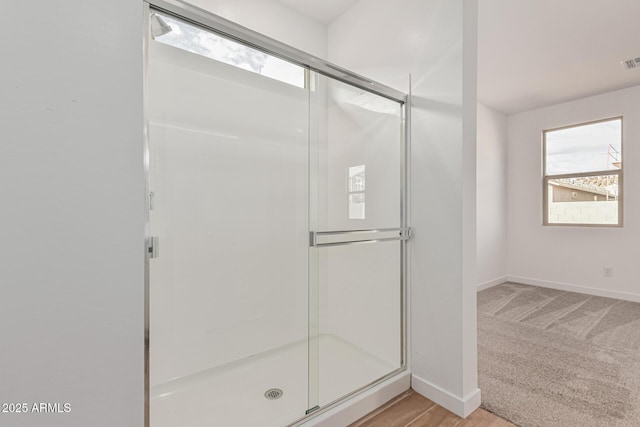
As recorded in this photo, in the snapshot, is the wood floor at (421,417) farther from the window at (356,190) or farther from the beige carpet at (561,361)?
the window at (356,190)

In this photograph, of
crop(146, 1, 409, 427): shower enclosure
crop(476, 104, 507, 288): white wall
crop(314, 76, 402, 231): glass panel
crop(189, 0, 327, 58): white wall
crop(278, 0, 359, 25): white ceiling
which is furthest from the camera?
crop(476, 104, 507, 288): white wall

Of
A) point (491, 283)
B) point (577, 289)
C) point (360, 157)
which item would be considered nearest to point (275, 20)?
point (360, 157)

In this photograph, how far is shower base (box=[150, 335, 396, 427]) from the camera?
153 centimetres

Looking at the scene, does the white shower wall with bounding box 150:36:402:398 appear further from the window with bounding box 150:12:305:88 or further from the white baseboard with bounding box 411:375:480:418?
the white baseboard with bounding box 411:375:480:418

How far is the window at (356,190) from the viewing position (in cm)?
182

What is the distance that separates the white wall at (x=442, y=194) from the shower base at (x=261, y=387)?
1.20ft

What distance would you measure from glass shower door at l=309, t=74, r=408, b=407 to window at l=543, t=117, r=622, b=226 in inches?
147

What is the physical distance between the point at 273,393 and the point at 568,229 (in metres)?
4.51

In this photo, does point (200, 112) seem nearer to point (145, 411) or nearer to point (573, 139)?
point (145, 411)

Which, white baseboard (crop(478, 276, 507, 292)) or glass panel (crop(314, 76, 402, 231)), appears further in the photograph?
white baseboard (crop(478, 276, 507, 292))

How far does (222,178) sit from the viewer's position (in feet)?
6.49

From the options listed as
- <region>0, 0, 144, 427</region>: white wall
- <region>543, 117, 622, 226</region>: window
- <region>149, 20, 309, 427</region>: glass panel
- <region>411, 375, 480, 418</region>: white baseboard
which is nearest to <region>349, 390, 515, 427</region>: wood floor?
<region>411, 375, 480, 418</region>: white baseboard

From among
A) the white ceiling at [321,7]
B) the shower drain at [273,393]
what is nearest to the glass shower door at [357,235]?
the shower drain at [273,393]

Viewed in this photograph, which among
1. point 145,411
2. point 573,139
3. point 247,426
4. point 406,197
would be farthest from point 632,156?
point 145,411
